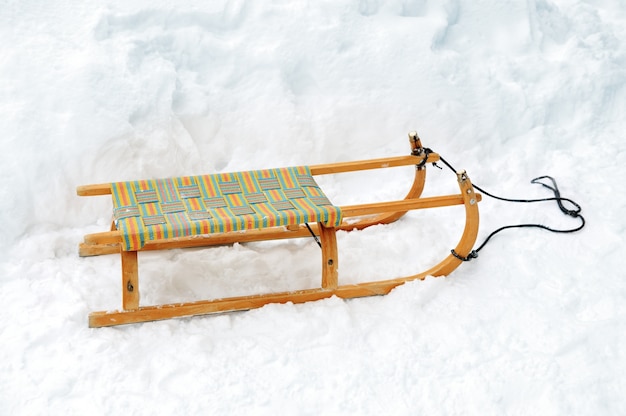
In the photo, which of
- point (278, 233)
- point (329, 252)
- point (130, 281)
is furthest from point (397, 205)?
point (130, 281)

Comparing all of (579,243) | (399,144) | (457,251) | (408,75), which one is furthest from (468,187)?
(408,75)

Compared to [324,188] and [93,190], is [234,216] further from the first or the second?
[324,188]

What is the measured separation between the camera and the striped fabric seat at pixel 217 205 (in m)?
3.07

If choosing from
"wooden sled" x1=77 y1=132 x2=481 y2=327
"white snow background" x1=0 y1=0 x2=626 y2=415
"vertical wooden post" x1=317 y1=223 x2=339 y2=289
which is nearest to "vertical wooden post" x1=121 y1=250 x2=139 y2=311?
"wooden sled" x1=77 y1=132 x2=481 y2=327

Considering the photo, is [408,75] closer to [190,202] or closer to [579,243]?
[579,243]

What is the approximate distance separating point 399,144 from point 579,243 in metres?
1.18

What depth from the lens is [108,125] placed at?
155 inches

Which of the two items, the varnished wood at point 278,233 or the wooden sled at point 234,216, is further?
the varnished wood at point 278,233

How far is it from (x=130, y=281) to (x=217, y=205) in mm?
487

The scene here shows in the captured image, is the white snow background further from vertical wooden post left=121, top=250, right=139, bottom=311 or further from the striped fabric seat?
the striped fabric seat

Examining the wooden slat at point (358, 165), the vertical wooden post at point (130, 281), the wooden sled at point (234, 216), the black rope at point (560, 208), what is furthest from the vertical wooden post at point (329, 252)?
the vertical wooden post at point (130, 281)

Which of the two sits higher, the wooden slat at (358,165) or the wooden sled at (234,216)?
the wooden slat at (358,165)

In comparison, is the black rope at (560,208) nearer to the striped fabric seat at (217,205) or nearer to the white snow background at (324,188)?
the white snow background at (324,188)

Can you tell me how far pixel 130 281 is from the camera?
10.2ft
